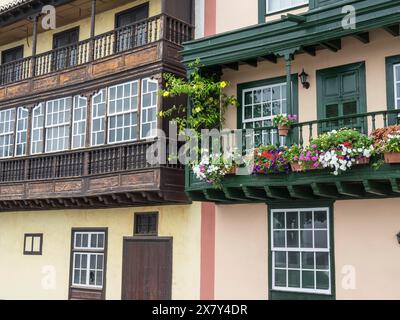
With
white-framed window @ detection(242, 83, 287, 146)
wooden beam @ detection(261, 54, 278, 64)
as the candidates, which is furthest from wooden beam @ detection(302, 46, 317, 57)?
white-framed window @ detection(242, 83, 287, 146)

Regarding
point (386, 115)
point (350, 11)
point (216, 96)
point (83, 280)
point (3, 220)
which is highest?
point (350, 11)

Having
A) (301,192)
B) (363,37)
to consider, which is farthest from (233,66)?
(301,192)

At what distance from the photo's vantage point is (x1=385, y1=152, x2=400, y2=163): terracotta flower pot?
988 centimetres

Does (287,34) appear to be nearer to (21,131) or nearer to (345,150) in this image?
(345,150)

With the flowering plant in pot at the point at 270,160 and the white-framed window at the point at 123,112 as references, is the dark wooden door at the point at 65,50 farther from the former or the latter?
the flowering plant in pot at the point at 270,160

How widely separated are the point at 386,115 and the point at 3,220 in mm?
13015

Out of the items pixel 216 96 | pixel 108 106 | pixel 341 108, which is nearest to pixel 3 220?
pixel 108 106

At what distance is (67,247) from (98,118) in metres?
4.11

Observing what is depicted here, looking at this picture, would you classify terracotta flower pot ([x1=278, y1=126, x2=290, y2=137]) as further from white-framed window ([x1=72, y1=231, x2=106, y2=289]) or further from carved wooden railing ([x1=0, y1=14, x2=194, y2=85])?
white-framed window ([x1=72, y1=231, x2=106, y2=289])

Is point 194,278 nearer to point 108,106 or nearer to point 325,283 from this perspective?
point 325,283

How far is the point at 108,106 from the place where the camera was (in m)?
15.1

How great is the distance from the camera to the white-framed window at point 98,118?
49.6ft

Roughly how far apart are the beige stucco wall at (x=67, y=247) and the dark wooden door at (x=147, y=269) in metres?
0.19

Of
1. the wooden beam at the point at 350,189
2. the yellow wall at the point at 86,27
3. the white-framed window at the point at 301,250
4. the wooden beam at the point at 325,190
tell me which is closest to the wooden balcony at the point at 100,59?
the yellow wall at the point at 86,27
